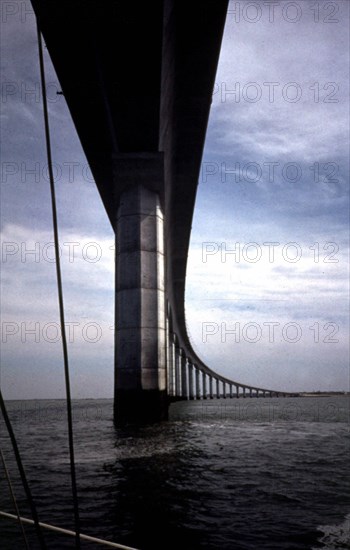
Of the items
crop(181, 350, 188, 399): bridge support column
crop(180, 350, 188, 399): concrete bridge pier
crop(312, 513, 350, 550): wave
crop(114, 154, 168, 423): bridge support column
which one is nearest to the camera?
crop(312, 513, 350, 550): wave

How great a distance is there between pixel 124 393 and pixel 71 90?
11779 mm

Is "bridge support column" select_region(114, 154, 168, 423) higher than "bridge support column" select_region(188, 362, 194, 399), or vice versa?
"bridge support column" select_region(114, 154, 168, 423)

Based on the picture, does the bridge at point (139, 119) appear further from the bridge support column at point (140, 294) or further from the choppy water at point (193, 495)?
the choppy water at point (193, 495)

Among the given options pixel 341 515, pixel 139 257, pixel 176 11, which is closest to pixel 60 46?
pixel 176 11

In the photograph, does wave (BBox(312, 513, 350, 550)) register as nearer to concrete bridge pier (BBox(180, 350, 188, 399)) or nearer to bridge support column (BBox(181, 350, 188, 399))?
concrete bridge pier (BBox(180, 350, 188, 399))

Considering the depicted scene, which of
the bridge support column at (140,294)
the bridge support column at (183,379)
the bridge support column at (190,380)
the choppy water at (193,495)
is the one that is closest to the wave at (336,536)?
the choppy water at (193,495)

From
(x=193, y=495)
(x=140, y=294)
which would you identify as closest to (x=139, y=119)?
(x=140, y=294)

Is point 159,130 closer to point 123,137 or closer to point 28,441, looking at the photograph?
point 123,137

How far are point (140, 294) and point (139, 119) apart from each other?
708 cm

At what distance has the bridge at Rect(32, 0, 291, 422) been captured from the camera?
12.7m

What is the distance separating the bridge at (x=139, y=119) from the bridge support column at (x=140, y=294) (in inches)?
1.7

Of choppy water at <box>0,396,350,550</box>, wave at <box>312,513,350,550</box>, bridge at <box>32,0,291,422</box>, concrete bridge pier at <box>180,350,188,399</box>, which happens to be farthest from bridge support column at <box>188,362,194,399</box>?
wave at <box>312,513,350,550</box>

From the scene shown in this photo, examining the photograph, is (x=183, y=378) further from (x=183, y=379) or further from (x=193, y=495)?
(x=193, y=495)

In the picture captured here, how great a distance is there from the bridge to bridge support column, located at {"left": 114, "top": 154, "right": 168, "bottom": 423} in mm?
43
